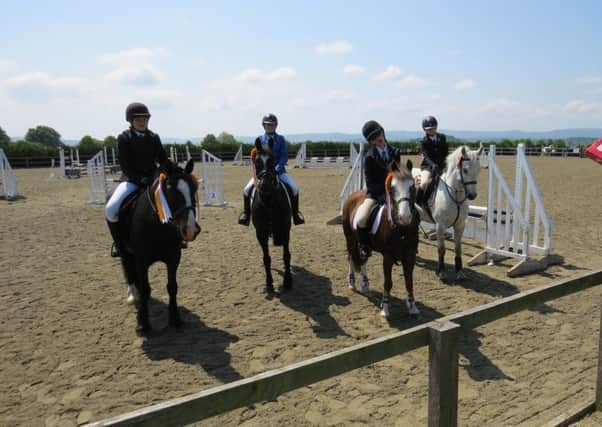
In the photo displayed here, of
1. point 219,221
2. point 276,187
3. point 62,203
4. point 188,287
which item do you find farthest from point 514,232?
point 62,203

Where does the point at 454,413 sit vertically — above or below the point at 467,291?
above

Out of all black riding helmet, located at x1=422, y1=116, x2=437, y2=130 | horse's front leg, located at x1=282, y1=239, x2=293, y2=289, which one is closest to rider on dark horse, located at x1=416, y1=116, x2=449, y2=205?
black riding helmet, located at x1=422, y1=116, x2=437, y2=130

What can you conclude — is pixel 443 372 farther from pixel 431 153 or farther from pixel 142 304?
pixel 431 153

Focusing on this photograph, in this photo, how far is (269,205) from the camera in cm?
621

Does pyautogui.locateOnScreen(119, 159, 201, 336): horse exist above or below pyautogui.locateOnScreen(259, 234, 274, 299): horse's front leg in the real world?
above

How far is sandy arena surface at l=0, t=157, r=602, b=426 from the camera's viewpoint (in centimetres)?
364

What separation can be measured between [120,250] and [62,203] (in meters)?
11.9

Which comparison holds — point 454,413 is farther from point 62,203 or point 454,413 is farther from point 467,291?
point 62,203

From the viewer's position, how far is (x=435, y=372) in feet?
7.74

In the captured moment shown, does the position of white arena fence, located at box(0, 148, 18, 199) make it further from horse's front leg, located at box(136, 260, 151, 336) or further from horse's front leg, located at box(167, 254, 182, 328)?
horse's front leg, located at box(167, 254, 182, 328)

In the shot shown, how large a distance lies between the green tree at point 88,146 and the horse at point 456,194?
4116 cm

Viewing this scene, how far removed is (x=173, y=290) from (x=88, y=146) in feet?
142

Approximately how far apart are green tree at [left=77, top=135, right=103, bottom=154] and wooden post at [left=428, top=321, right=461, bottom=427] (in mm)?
44595


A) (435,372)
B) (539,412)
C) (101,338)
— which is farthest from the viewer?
(101,338)
